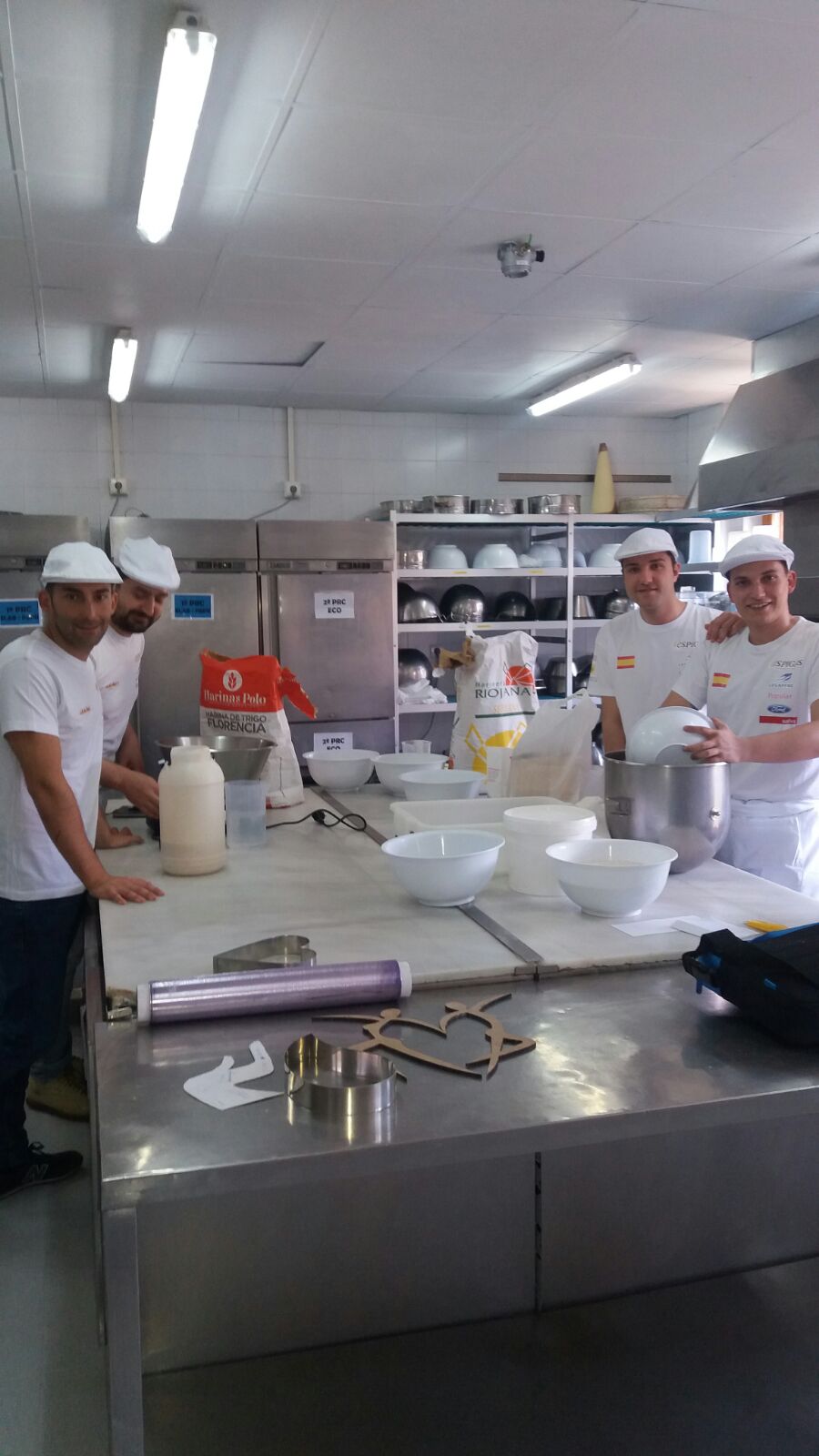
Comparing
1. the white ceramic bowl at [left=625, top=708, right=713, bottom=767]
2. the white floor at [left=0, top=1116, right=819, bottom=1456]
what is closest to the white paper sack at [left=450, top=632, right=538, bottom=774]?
the white ceramic bowl at [left=625, top=708, right=713, bottom=767]

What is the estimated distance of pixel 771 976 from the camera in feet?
4.41

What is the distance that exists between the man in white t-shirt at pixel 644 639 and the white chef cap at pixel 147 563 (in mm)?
1439

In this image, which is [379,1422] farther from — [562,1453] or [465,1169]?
[465,1169]

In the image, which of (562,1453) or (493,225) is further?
(493,225)

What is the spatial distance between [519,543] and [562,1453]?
19.2 feet

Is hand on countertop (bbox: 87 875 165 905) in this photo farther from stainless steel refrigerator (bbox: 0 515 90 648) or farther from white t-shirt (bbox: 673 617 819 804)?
stainless steel refrigerator (bbox: 0 515 90 648)

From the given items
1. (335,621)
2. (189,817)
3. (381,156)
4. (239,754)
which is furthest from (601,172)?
(335,621)

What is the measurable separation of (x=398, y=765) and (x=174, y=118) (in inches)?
71.6

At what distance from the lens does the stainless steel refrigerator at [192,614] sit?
217 inches

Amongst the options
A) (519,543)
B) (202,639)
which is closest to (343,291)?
(202,639)

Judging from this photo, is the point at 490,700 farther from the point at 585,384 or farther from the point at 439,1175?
the point at 585,384

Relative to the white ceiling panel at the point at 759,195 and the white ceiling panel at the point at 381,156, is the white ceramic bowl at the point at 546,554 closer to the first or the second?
the white ceiling panel at the point at 759,195

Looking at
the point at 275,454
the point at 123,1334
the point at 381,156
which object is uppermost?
the point at 381,156

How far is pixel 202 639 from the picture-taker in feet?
18.4
